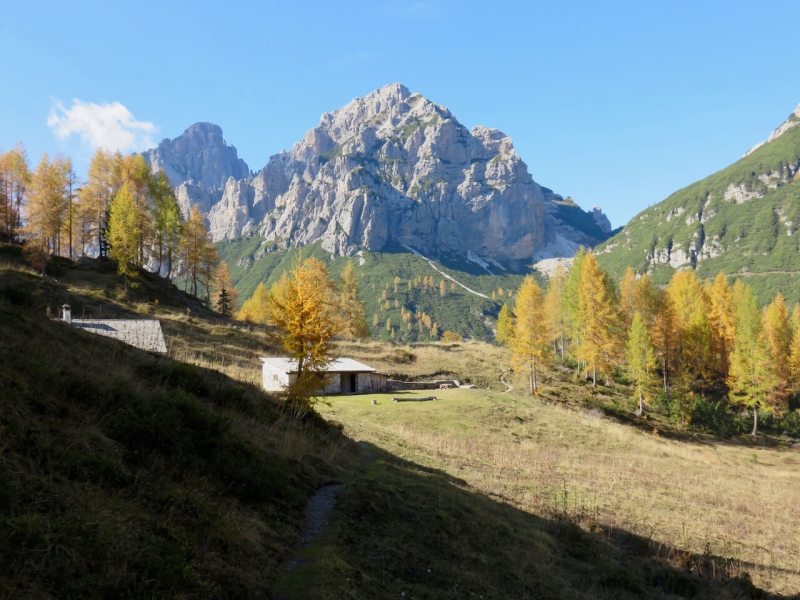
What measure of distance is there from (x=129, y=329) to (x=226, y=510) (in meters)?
26.3

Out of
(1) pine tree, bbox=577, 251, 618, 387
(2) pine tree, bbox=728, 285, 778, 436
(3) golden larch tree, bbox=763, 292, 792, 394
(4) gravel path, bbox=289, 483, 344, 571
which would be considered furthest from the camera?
(3) golden larch tree, bbox=763, 292, 792, 394

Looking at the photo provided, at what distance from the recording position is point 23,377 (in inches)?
320

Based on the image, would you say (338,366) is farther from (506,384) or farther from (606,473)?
(606,473)

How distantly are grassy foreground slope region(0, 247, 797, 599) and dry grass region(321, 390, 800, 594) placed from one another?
1.70 feet

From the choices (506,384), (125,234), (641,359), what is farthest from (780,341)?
(125,234)

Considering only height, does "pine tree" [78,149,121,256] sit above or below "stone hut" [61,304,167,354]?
above

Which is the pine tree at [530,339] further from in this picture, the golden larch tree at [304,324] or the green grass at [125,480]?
the green grass at [125,480]

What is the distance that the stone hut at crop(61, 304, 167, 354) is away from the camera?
27464mm

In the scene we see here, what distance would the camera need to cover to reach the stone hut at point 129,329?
27.5 metres

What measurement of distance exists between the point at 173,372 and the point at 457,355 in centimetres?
5345

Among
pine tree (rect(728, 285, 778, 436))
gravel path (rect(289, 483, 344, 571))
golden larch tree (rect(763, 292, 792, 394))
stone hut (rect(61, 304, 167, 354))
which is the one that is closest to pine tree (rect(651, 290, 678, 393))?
pine tree (rect(728, 285, 778, 436))

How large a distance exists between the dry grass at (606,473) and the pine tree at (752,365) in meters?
10.6

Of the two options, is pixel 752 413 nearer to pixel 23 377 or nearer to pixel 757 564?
pixel 757 564

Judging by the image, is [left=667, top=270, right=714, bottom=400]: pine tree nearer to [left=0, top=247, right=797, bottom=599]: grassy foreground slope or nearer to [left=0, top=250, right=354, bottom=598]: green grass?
[left=0, top=247, right=797, bottom=599]: grassy foreground slope
